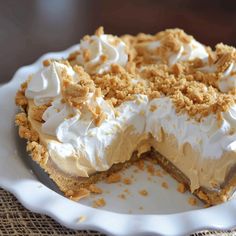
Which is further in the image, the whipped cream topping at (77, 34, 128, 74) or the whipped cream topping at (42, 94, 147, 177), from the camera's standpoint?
the whipped cream topping at (77, 34, 128, 74)

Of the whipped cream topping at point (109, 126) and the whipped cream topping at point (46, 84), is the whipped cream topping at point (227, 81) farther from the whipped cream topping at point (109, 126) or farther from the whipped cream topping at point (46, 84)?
the whipped cream topping at point (46, 84)

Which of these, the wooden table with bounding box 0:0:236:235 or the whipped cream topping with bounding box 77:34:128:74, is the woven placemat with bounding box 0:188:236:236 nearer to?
the whipped cream topping with bounding box 77:34:128:74

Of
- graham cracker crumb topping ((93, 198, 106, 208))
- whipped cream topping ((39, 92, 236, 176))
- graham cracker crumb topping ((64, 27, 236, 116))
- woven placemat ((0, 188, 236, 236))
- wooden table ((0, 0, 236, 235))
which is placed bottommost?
graham cracker crumb topping ((93, 198, 106, 208))

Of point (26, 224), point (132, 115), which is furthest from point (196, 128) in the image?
point (26, 224)

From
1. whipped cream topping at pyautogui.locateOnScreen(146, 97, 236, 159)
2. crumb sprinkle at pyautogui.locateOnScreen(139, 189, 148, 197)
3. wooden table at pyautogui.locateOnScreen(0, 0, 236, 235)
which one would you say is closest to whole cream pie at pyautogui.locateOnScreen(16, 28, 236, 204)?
whipped cream topping at pyautogui.locateOnScreen(146, 97, 236, 159)

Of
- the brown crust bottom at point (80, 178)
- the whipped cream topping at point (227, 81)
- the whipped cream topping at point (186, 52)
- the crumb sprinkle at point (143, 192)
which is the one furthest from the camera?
the whipped cream topping at point (186, 52)

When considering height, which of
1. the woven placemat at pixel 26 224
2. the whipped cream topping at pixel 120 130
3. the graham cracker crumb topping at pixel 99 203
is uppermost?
the whipped cream topping at pixel 120 130

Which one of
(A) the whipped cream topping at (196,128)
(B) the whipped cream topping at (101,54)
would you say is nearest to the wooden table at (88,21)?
(B) the whipped cream topping at (101,54)

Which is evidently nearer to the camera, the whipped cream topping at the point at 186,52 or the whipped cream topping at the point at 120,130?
the whipped cream topping at the point at 120,130

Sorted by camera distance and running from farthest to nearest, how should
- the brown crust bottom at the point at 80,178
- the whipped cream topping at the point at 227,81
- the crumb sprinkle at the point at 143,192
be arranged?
the whipped cream topping at the point at 227,81
the crumb sprinkle at the point at 143,192
the brown crust bottom at the point at 80,178

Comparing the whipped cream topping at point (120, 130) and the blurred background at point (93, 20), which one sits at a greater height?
the whipped cream topping at point (120, 130)
